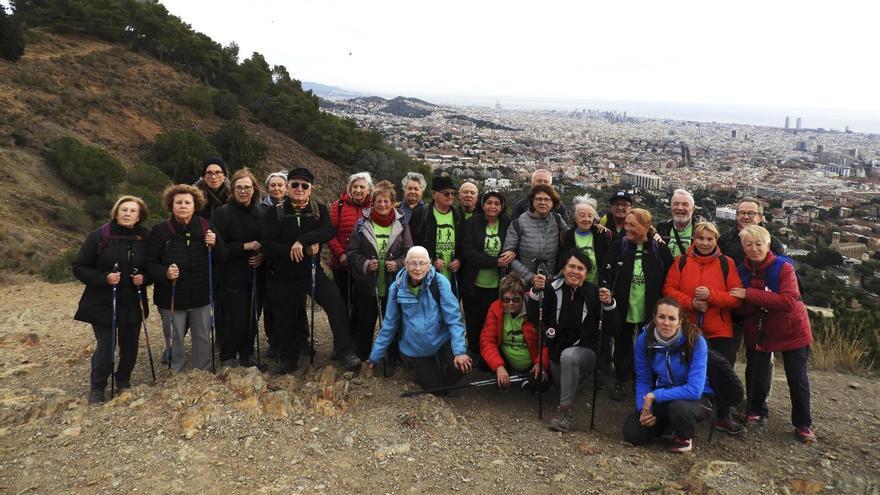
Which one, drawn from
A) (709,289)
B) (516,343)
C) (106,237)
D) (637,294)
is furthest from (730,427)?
(106,237)

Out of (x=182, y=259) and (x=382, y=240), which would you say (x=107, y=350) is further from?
(x=382, y=240)

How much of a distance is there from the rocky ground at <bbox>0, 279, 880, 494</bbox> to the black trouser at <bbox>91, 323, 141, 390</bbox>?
23 cm

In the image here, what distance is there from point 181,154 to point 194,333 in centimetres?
1945

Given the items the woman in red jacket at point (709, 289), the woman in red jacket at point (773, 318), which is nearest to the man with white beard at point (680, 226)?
the woman in red jacket at point (709, 289)

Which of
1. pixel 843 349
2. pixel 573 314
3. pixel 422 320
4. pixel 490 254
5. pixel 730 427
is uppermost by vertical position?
pixel 490 254

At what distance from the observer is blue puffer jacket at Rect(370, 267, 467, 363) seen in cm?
475

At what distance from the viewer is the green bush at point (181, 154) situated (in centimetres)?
2144

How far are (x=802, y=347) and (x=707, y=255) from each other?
102cm

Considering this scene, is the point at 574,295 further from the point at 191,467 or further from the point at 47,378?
the point at 47,378

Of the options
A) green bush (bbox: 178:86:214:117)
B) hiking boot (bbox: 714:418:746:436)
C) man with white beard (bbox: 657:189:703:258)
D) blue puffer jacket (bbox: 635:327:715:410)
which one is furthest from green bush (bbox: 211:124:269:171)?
hiking boot (bbox: 714:418:746:436)

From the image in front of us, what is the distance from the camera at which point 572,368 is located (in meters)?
4.48

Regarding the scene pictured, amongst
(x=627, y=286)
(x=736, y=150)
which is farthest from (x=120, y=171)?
(x=736, y=150)

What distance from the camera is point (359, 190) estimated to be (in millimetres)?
5352

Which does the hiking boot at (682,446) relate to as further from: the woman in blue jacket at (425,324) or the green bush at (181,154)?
Answer: the green bush at (181,154)
